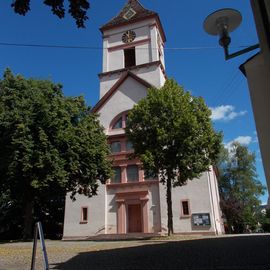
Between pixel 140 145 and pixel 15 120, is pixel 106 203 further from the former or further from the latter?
pixel 15 120

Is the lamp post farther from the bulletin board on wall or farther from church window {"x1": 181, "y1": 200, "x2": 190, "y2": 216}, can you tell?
church window {"x1": 181, "y1": 200, "x2": 190, "y2": 216}

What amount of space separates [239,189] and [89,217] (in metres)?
26.9

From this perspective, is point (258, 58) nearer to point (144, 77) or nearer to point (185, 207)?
point (185, 207)

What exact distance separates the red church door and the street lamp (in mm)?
27580

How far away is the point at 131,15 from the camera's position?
143 ft

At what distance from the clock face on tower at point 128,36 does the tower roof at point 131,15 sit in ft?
4.61

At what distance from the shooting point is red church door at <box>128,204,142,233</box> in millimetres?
31922

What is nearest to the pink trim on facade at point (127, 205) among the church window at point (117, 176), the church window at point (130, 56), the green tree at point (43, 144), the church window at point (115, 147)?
the church window at point (117, 176)

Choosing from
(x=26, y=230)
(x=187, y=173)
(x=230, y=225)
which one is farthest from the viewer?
(x=230, y=225)

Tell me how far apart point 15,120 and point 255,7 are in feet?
67.3

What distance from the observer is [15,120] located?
22203 millimetres

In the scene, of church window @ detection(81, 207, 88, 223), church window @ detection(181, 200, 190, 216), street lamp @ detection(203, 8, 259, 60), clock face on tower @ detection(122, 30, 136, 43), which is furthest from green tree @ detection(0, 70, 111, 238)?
street lamp @ detection(203, 8, 259, 60)

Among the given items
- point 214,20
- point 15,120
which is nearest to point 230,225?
point 15,120

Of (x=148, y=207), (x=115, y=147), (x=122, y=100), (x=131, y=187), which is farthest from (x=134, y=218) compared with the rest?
(x=122, y=100)
